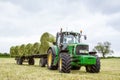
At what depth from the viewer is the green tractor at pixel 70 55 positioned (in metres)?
17.3

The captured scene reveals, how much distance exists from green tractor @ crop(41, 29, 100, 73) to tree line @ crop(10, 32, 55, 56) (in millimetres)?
3868

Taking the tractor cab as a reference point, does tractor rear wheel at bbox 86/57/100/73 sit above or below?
below

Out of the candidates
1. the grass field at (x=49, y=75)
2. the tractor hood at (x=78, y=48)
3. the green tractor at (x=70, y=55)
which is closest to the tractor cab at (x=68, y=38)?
the green tractor at (x=70, y=55)

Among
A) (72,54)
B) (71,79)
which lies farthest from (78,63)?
(71,79)

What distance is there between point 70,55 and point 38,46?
25.7 feet

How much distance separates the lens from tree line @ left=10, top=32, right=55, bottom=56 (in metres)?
24.7

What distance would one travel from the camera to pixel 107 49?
4245 inches

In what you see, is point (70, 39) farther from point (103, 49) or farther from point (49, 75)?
point (103, 49)

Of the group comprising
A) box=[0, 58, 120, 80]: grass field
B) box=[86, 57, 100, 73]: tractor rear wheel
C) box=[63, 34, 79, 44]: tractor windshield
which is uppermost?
box=[63, 34, 79, 44]: tractor windshield

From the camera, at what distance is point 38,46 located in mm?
25656

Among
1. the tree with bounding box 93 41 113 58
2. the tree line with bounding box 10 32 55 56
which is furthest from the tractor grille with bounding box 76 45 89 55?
the tree with bounding box 93 41 113 58

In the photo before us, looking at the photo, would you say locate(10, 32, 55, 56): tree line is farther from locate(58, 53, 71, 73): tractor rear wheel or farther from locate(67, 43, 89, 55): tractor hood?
locate(58, 53, 71, 73): tractor rear wheel

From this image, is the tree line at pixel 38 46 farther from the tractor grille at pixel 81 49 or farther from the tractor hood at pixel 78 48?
the tractor grille at pixel 81 49

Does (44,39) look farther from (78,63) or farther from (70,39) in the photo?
(78,63)
